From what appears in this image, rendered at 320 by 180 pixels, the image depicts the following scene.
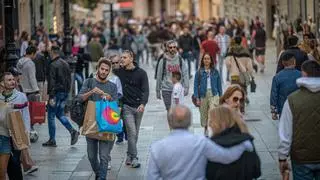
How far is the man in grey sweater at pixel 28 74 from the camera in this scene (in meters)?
16.5

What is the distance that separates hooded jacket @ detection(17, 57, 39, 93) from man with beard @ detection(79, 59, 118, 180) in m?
4.60

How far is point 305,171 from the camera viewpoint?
9.01 metres

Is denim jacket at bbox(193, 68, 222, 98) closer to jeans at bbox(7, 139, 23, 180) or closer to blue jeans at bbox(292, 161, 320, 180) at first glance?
jeans at bbox(7, 139, 23, 180)

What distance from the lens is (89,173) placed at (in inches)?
524

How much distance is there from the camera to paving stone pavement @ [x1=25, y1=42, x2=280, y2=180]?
13.2 metres

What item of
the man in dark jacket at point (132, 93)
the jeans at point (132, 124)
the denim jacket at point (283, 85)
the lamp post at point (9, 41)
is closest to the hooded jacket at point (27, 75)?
the lamp post at point (9, 41)

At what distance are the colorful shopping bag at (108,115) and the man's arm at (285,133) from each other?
3229 millimetres

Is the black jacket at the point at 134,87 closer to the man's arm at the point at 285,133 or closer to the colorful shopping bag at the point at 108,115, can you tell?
the colorful shopping bag at the point at 108,115

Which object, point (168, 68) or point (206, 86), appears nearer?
point (206, 86)

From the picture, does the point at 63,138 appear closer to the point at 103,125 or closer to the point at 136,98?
the point at 136,98

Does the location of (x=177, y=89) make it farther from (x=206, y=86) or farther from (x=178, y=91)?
(x=206, y=86)

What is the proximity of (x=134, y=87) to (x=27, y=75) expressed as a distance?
12.0 ft

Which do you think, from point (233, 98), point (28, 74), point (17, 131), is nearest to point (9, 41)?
point (28, 74)

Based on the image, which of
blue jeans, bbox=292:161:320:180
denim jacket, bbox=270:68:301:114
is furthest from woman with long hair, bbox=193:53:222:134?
blue jeans, bbox=292:161:320:180
